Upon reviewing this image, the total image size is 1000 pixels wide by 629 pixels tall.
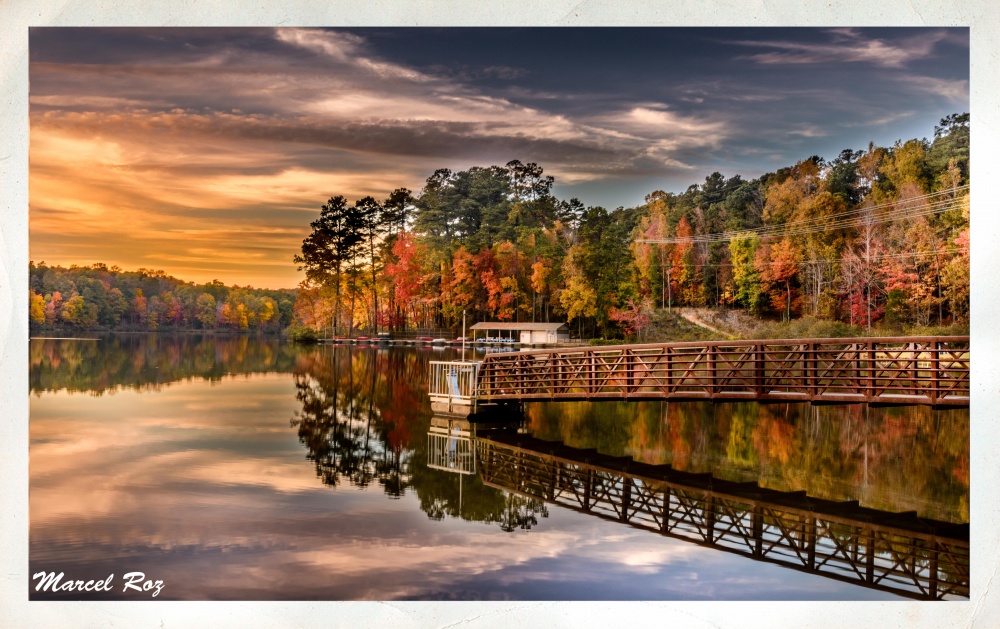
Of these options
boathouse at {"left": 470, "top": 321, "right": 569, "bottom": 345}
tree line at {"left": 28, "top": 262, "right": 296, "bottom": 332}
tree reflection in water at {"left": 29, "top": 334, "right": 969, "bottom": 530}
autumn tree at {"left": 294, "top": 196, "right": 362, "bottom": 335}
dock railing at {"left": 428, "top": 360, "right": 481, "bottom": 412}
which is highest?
autumn tree at {"left": 294, "top": 196, "right": 362, "bottom": 335}

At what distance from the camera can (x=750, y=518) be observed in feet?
26.6

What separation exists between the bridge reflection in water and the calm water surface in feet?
0.83

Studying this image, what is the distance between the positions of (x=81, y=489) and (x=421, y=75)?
6642 mm

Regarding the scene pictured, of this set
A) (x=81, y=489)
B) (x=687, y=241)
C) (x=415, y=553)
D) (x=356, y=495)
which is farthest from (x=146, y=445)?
(x=687, y=241)

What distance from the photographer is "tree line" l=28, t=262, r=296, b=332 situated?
1215 centimetres

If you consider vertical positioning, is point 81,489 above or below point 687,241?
below

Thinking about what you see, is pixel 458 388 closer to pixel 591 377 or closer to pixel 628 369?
pixel 591 377

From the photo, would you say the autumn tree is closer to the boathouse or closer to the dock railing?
the dock railing

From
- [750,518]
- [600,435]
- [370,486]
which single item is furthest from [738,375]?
[370,486]

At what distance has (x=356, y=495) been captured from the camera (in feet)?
30.5

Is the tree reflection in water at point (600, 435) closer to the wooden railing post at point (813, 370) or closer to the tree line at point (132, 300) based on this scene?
the tree line at point (132, 300)

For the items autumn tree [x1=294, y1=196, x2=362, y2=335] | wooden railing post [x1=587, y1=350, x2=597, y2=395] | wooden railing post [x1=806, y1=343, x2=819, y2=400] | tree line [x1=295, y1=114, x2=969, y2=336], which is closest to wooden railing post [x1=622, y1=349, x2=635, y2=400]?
wooden railing post [x1=587, y1=350, x2=597, y2=395]

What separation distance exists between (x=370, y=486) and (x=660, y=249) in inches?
633

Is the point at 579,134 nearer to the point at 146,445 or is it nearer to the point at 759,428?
the point at 759,428
